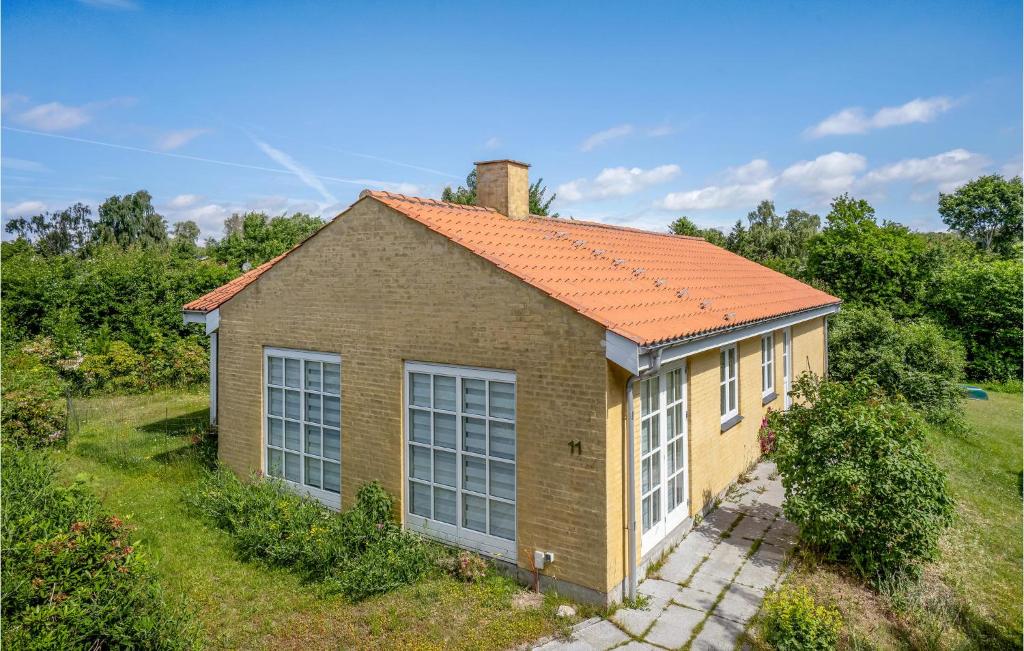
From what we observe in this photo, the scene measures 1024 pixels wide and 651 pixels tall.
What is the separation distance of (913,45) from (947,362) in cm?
987

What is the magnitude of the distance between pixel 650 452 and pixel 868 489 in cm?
252

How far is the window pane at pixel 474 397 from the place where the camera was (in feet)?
23.9

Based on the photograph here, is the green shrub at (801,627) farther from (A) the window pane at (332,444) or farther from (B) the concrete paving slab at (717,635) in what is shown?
(A) the window pane at (332,444)

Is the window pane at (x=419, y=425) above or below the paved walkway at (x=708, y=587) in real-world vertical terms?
above

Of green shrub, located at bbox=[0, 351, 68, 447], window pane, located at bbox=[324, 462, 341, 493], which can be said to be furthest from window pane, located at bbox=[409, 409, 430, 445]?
green shrub, located at bbox=[0, 351, 68, 447]

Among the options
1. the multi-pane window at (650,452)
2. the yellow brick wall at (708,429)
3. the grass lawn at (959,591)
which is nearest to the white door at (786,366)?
the yellow brick wall at (708,429)

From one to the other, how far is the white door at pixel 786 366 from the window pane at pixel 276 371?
1021 cm

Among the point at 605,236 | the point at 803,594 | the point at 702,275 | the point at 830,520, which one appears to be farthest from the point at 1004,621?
the point at 605,236

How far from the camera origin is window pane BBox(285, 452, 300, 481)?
9.42m

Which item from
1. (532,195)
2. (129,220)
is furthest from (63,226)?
(532,195)

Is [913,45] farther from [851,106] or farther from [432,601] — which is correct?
[432,601]

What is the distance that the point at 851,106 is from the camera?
1472cm

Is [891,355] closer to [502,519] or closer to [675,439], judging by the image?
[675,439]

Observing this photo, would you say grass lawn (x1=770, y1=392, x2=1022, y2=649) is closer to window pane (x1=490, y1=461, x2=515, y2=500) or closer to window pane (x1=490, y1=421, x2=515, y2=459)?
window pane (x1=490, y1=461, x2=515, y2=500)
